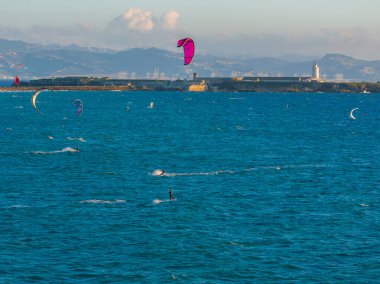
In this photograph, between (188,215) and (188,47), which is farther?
(188,47)

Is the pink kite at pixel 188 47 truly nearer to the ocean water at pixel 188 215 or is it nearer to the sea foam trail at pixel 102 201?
the ocean water at pixel 188 215

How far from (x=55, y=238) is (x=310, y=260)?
842 inches

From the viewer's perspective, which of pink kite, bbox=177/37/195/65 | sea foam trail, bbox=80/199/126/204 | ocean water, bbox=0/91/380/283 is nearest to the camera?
ocean water, bbox=0/91/380/283

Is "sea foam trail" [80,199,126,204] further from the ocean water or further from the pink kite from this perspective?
the pink kite

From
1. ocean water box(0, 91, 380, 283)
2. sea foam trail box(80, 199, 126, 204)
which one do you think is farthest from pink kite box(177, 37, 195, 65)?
sea foam trail box(80, 199, 126, 204)

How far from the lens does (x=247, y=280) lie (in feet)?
178

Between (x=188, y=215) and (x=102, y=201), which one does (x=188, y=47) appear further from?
(x=188, y=215)

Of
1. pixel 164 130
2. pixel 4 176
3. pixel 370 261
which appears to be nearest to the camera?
pixel 370 261

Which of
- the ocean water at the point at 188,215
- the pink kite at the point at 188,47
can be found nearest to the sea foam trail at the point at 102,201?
the ocean water at the point at 188,215

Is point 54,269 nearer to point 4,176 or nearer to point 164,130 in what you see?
point 4,176

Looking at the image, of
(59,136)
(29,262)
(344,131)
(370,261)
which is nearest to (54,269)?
(29,262)

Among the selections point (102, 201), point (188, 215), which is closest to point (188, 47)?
point (102, 201)

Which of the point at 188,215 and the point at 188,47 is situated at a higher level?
the point at 188,47

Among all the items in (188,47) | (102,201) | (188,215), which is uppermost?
(188,47)
